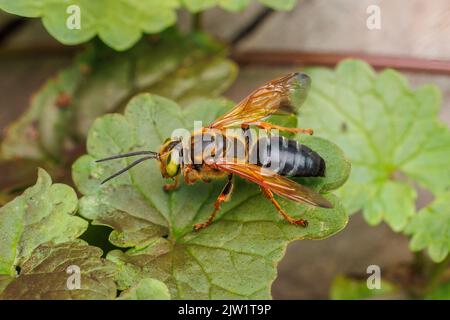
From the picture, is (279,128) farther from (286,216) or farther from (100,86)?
(100,86)

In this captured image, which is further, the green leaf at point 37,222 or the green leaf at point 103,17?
the green leaf at point 103,17

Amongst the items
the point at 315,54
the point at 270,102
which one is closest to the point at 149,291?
the point at 270,102

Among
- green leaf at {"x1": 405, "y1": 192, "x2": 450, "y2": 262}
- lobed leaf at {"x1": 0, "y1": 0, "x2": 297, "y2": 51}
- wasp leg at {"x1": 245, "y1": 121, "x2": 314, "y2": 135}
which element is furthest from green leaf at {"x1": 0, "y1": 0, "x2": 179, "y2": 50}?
green leaf at {"x1": 405, "y1": 192, "x2": 450, "y2": 262}

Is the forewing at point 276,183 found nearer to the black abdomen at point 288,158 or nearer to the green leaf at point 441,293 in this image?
the black abdomen at point 288,158

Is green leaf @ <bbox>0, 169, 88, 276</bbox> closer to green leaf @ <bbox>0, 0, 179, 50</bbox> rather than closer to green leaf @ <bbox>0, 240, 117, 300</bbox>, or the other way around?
green leaf @ <bbox>0, 240, 117, 300</bbox>

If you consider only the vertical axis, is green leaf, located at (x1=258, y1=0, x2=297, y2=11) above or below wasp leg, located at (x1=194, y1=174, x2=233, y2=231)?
above

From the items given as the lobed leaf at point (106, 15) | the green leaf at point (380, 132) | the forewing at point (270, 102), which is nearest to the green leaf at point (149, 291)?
the forewing at point (270, 102)
